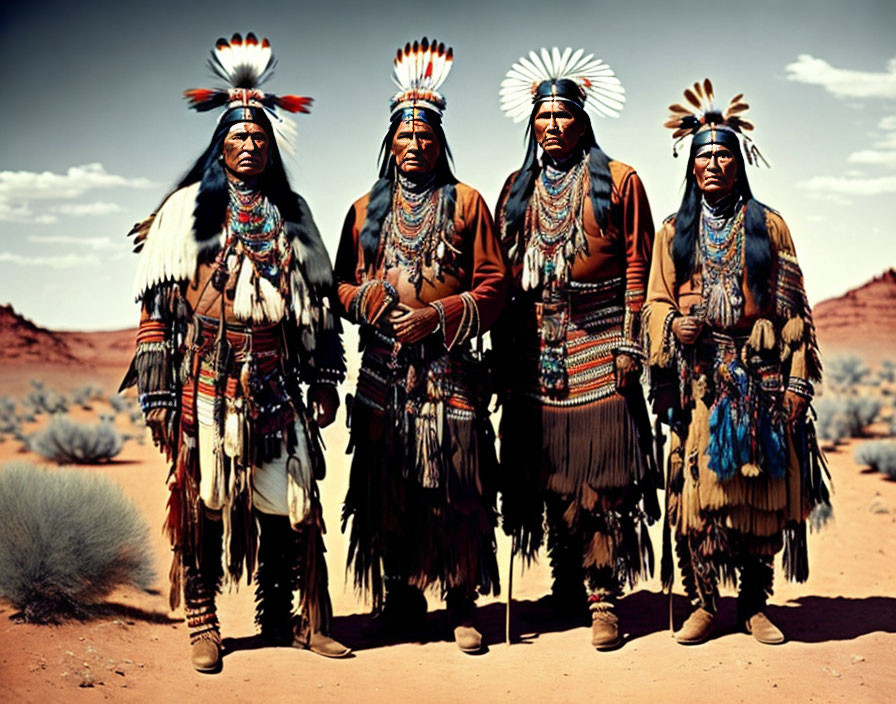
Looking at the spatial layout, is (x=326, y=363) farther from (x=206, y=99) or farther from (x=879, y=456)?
(x=879, y=456)

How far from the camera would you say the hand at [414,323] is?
5.25 m

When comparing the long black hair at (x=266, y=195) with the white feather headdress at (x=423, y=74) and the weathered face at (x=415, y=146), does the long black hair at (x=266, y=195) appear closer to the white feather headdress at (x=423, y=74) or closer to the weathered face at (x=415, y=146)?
the weathered face at (x=415, y=146)

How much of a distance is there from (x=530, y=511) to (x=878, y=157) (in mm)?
57478

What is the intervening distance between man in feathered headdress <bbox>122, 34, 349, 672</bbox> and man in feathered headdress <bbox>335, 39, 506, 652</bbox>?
0.26 meters

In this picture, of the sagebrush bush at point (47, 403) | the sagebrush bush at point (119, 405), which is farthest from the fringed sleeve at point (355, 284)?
the sagebrush bush at point (47, 403)

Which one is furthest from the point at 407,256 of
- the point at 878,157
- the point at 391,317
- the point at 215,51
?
the point at 878,157

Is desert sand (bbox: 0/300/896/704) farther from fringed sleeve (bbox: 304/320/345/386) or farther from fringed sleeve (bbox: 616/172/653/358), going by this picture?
fringed sleeve (bbox: 616/172/653/358)

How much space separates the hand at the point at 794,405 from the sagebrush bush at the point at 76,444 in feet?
35.4

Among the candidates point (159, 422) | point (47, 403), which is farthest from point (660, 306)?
point (47, 403)

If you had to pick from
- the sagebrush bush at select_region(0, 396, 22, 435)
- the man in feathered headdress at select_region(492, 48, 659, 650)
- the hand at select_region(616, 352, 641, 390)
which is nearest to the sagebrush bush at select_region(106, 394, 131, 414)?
the sagebrush bush at select_region(0, 396, 22, 435)

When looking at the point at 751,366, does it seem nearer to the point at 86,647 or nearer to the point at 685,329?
the point at 685,329

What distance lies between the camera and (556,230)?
5535 mm

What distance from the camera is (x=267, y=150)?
204 inches

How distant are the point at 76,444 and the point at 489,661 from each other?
10.0 m
